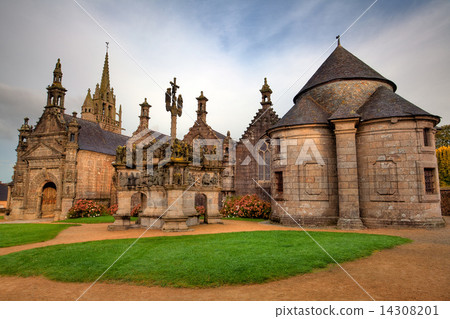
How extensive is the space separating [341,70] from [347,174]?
7.36 metres

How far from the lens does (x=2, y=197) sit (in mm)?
49125

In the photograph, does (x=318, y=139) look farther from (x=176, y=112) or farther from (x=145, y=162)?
(x=145, y=162)

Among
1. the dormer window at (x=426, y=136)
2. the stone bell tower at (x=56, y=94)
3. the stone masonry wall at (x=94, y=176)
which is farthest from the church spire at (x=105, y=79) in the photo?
the dormer window at (x=426, y=136)

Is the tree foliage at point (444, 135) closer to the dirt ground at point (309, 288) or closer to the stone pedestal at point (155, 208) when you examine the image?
the dirt ground at point (309, 288)

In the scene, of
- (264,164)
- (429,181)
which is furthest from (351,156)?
(264,164)

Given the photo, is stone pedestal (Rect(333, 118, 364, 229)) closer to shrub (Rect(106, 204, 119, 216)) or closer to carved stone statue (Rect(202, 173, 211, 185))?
carved stone statue (Rect(202, 173, 211, 185))

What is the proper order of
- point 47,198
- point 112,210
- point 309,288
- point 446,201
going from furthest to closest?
point 47,198 → point 112,210 → point 446,201 → point 309,288

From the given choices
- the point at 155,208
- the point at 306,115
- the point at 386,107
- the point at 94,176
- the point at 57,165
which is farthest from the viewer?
A: the point at 94,176

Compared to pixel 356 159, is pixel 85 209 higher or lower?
lower

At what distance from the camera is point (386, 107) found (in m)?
14.6

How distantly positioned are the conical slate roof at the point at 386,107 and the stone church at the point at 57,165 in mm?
24231

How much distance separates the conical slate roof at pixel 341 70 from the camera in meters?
17.0

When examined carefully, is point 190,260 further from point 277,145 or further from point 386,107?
point 386,107

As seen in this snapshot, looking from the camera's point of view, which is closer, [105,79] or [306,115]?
[306,115]
